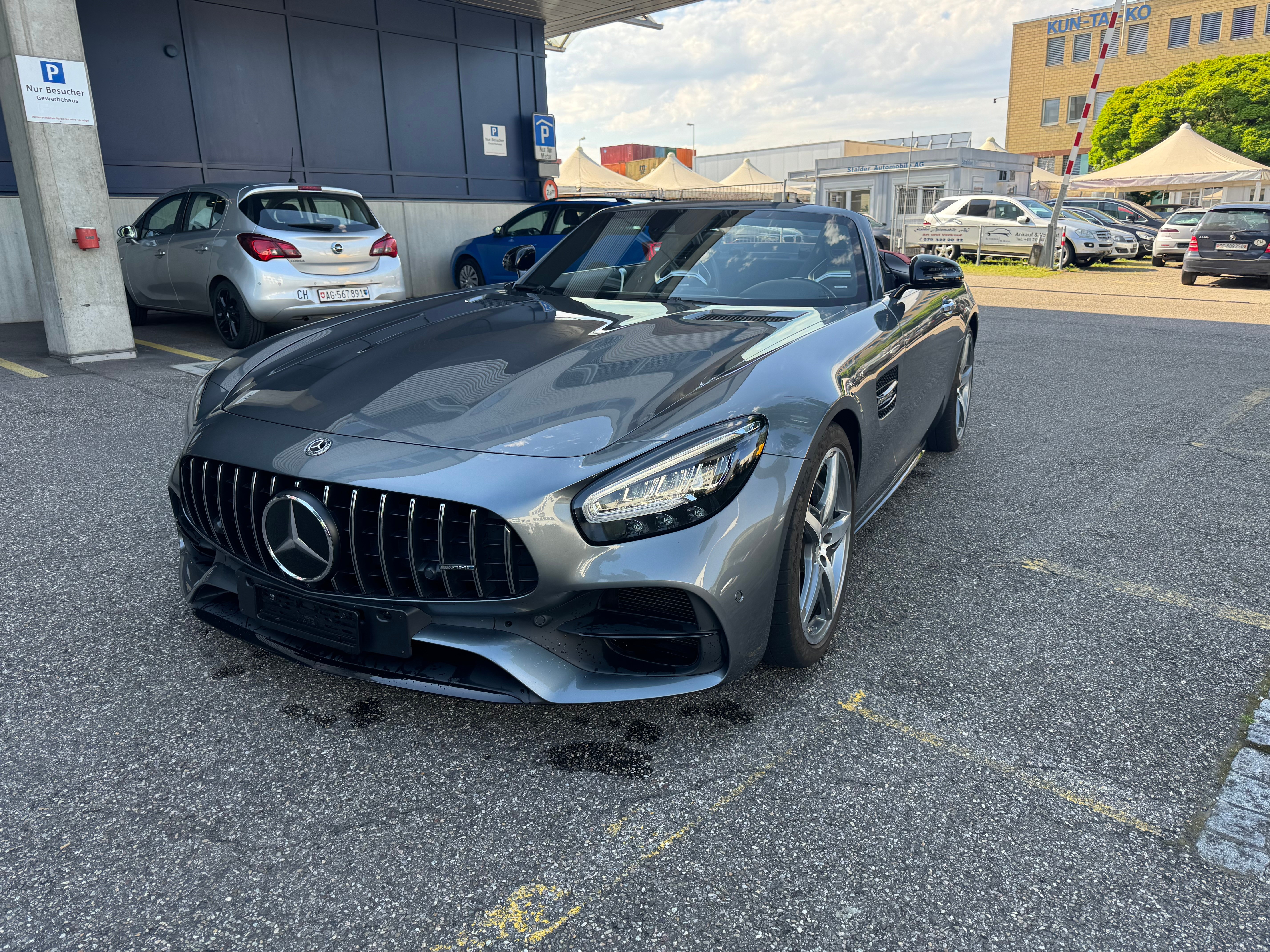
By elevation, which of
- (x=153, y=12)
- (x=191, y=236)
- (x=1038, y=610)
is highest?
(x=153, y=12)

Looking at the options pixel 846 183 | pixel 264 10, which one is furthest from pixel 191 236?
pixel 846 183

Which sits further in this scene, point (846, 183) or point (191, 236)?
point (846, 183)

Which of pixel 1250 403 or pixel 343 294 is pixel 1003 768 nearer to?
pixel 1250 403

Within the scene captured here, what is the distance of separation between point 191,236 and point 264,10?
5.93 meters

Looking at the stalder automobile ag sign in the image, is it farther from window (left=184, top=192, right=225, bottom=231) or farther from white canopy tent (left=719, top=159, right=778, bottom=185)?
white canopy tent (left=719, top=159, right=778, bottom=185)

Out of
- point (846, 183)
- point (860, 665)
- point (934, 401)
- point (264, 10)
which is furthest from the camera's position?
point (846, 183)

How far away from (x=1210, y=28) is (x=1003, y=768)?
6449 centimetres

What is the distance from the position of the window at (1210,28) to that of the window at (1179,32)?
1.94ft

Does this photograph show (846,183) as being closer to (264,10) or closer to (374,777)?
(264,10)

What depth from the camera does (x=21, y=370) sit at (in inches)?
296

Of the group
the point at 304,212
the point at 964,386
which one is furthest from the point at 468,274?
the point at 964,386

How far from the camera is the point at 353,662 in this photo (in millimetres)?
2207

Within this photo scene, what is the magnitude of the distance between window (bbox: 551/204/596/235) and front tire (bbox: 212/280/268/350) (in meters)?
4.75

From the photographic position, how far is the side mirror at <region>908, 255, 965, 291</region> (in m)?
3.73
